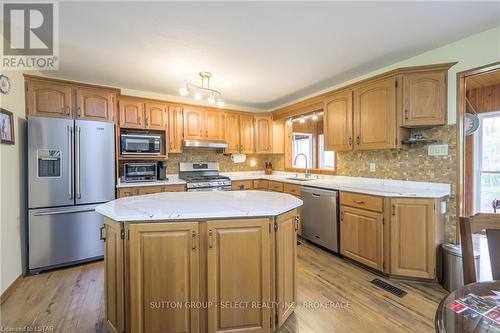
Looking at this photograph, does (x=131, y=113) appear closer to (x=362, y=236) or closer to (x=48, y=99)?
(x=48, y=99)

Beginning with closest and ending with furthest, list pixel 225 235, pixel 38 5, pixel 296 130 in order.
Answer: pixel 225 235 < pixel 38 5 < pixel 296 130

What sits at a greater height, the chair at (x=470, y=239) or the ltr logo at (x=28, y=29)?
the ltr logo at (x=28, y=29)

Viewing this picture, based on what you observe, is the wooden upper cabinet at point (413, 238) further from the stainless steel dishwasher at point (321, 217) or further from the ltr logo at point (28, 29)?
the ltr logo at point (28, 29)

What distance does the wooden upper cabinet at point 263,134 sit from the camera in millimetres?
4680

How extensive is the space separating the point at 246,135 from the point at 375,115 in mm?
2423

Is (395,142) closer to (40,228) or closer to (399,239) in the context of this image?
(399,239)

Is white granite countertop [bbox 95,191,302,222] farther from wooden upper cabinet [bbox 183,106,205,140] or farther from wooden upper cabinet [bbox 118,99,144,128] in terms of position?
wooden upper cabinet [bbox 183,106,205,140]

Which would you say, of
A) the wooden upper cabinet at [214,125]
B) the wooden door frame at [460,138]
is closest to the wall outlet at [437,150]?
the wooden door frame at [460,138]

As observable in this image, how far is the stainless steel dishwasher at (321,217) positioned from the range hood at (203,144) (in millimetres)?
1678

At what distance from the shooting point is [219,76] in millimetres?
3131

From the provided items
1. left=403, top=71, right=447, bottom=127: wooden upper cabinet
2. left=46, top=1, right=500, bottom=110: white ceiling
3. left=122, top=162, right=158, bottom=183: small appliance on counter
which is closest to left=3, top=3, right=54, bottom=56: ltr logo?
left=46, top=1, right=500, bottom=110: white ceiling

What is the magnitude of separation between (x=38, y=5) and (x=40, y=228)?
88.0 inches

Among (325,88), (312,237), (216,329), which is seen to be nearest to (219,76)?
(325,88)

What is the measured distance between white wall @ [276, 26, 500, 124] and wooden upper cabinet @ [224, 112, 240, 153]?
287cm
